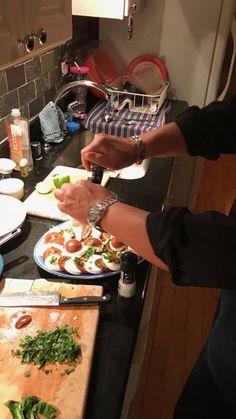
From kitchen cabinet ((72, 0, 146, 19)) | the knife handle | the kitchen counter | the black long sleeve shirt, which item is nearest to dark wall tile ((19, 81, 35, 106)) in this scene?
the kitchen counter

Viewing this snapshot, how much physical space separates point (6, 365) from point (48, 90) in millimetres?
1314

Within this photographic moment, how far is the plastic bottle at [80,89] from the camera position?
5.84 ft

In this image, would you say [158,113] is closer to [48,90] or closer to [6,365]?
[48,90]

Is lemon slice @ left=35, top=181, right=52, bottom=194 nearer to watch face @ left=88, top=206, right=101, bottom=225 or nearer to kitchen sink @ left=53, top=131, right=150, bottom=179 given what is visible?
kitchen sink @ left=53, top=131, right=150, bottom=179

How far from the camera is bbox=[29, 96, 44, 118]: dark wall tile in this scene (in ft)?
5.03

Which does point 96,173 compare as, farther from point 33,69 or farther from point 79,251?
point 33,69

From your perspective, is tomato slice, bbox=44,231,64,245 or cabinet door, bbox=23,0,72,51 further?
tomato slice, bbox=44,231,64,245

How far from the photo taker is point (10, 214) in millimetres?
1057

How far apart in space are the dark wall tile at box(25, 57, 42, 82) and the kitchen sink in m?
0.31

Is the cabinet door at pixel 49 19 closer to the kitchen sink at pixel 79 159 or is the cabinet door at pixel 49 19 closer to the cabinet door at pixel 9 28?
the cabinet door at pixel 9 28

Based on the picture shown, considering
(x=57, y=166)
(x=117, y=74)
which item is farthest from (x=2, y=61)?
(x=117, y=74)

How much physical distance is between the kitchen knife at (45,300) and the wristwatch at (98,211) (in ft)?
0.68

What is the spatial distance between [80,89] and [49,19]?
37.3 inches

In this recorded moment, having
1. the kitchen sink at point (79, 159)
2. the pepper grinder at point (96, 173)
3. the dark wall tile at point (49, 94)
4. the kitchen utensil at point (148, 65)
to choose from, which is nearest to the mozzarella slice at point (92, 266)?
the pepper grinder at point (96, 173)
